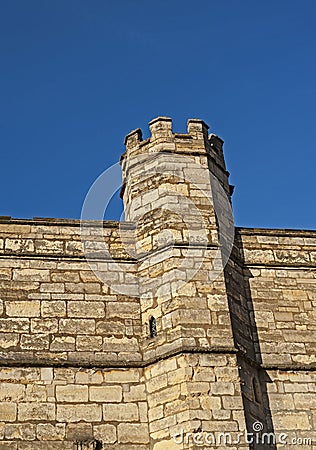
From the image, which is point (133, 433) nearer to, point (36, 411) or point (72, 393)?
point (72, 393)

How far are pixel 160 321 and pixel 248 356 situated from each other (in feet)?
3.86

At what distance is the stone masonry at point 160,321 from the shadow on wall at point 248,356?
0.08ft

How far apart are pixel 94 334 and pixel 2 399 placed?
140cm

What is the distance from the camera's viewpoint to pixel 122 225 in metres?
10.5

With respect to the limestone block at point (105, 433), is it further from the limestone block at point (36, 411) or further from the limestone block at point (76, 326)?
the limestone block at point (76, 326)

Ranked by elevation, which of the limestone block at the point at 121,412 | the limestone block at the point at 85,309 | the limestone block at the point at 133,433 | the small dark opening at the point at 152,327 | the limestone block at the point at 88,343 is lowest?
the limestone block at the point at 133,433

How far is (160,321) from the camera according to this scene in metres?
9.46

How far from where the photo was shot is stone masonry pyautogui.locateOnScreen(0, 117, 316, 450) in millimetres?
8766

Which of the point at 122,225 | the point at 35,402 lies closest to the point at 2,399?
the point at 35,402

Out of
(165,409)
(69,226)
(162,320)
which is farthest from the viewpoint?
(69,226)

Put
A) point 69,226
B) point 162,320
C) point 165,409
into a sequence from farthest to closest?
point 69,226 < point 162,320 < point 165,409

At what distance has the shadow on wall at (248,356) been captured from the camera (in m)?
8.94

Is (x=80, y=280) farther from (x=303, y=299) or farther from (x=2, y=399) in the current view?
(x=303, y=299)

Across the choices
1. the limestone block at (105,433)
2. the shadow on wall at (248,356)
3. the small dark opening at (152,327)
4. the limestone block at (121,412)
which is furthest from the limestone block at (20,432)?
the shadow on wall at (248,356)
